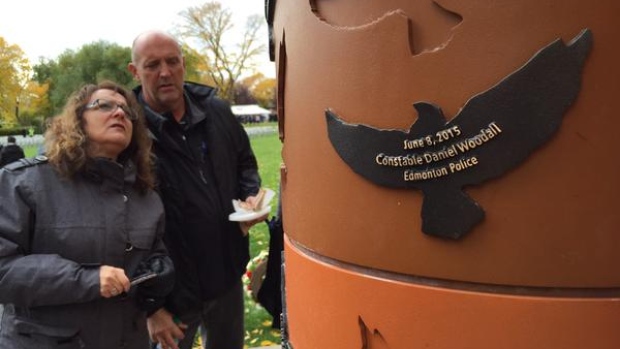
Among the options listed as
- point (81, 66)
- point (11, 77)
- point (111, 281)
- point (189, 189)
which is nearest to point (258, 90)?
point (81, 66)

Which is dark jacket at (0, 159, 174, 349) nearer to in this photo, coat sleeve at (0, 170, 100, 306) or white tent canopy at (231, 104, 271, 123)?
coat sleeve at (0, 170, 100, 306)

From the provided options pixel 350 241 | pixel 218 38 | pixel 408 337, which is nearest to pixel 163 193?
pixel 350 241

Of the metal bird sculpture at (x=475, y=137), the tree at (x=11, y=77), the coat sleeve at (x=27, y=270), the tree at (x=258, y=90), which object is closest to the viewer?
the metal bird sculpture at (x=475, y=137)

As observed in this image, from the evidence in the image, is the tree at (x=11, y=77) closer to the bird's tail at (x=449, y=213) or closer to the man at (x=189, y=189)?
the man at (x=189, y=189)

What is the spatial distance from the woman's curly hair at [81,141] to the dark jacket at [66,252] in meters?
0.07

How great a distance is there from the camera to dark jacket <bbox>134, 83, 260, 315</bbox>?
332 cm

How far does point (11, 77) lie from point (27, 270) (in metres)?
45.2

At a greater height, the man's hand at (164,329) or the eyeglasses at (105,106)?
the eyeglasses at (105,106)

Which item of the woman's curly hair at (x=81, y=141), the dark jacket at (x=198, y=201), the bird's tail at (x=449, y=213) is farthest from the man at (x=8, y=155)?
the bird's tail at (x=449, y=213)

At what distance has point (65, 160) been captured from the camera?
262 cm

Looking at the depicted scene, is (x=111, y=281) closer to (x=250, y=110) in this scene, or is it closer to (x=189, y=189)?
(x=189, y=189)

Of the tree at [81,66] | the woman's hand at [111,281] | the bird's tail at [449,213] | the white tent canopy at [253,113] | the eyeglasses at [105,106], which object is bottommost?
the white tent canopy at [253,113]

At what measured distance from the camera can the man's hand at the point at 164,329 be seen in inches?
127

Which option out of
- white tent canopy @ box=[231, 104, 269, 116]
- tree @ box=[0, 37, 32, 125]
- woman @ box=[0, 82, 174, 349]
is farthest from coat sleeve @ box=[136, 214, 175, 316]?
white tent canopy @ box=[231, 104, 269, 116]
